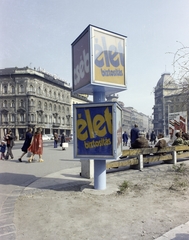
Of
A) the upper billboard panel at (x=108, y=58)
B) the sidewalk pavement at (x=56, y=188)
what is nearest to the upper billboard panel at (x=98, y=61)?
the upper billboard panel at (x=108, y=58)

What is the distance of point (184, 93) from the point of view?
818 centimetres

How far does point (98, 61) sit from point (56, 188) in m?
3.16

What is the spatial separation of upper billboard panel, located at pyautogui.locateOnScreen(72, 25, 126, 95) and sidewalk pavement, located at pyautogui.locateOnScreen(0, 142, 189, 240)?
2.30 m

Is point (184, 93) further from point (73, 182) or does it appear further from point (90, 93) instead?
point (73, 182)

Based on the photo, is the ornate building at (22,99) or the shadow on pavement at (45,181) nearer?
the shadow on pavement at (45,181)

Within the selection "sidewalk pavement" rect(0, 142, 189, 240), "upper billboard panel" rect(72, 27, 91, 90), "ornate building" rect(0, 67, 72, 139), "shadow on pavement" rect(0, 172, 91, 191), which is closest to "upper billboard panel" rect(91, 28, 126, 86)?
"upper billboard panel" rect(72, 27, 91, 90)

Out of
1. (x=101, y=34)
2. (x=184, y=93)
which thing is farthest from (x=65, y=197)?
(x=184, y=93)

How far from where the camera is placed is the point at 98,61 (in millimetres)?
4816

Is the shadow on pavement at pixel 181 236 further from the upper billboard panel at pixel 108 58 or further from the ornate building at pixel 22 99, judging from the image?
the ornate building at pixel 22 99

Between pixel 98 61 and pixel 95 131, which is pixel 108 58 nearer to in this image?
pixel 98 61

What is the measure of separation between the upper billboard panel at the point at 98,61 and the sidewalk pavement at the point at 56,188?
230 centimetres

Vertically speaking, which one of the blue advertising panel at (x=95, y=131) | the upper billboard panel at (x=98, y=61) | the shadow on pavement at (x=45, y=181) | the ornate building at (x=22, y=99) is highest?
the ornate building at (x=22, y=99)

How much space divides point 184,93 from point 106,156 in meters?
4.73

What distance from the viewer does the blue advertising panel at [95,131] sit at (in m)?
4.94
